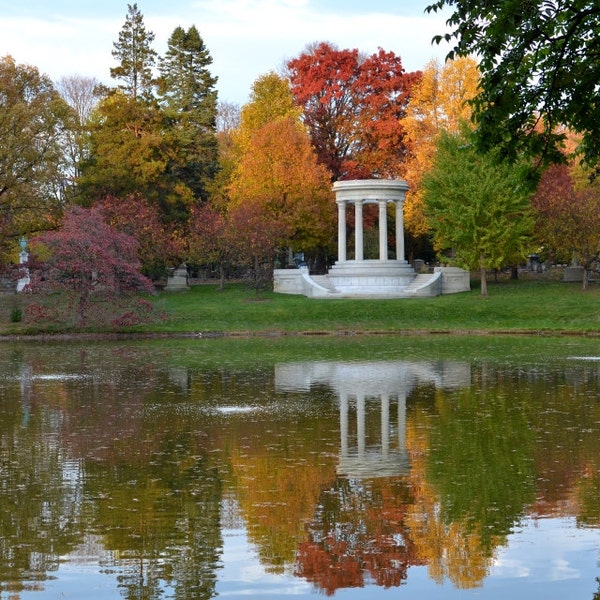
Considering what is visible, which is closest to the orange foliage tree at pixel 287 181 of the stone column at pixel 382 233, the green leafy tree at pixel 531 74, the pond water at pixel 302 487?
the stone column at pixel 382 233

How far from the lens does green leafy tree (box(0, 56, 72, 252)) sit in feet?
188

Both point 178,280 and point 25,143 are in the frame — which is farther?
point 178,280

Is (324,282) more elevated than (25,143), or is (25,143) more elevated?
(25,143)

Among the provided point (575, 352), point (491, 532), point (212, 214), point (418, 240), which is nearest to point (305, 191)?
point (212, 214)

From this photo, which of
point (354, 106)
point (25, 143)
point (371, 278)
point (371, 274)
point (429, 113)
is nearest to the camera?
point (25, 143)

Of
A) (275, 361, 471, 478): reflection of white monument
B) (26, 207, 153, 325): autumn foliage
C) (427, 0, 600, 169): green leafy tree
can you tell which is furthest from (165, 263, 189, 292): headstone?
(427, 0, 600, 169): green leafy tree

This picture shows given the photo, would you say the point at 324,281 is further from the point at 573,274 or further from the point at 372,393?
the point at 372,393

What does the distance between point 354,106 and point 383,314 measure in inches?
1258

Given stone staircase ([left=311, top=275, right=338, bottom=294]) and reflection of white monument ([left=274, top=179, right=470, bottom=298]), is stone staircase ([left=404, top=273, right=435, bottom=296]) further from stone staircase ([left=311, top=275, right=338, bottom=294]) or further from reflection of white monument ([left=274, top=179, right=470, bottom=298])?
stone staircase ([left=311, top=275, right=338, bottom=294])

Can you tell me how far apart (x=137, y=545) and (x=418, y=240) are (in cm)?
6625

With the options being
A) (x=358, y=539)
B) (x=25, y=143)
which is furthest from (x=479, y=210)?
(x=358, y=539)

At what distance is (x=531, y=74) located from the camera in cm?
1534

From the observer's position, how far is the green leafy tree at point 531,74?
1488 centimetres

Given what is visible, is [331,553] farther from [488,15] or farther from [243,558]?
[488,15]
